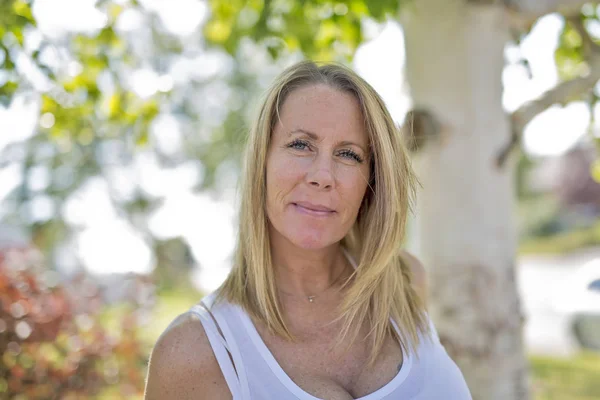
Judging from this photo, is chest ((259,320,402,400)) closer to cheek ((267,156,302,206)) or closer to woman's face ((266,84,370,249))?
woman's face ((266,84,370,249))

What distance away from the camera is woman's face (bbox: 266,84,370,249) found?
2.21 metres

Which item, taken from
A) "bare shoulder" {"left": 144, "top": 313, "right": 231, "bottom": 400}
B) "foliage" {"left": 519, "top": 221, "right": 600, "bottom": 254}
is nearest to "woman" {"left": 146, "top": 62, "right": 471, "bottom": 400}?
"bare shoulder" {"left": 144, "top": 313, "right": 231, "bottom": 400}

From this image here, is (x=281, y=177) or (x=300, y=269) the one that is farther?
(x=300, y=269)

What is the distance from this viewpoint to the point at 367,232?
8.00 feet

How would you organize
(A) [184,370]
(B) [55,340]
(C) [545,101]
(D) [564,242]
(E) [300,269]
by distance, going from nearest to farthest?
(A) [184,370] < (E) [300,269] < (C) [545,101] < (B) [55,340] < (D) [564,242]

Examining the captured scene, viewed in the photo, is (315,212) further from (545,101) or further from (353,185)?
(545,101)

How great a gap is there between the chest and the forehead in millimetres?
639

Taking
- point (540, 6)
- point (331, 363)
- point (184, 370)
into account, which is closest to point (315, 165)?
point (331, 363)

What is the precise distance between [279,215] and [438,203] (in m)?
1.61

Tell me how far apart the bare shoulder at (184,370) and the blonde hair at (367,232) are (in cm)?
21

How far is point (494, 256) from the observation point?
361cm

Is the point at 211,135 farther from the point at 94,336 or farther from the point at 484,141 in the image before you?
the point at 484,141

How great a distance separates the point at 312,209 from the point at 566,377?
22.8 feet

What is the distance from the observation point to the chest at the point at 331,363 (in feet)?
6.99
